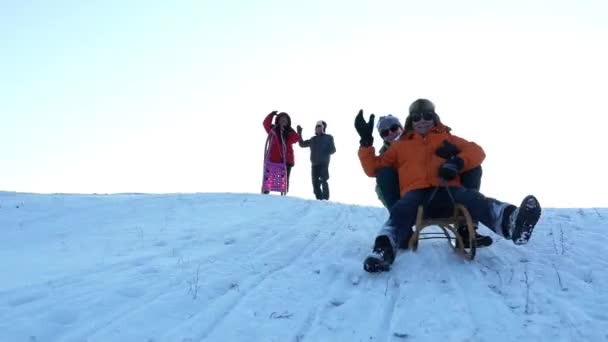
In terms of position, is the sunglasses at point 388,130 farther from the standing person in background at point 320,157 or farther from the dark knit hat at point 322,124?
the dark knit hat at point 322,124

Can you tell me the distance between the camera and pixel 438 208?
605 centimetres

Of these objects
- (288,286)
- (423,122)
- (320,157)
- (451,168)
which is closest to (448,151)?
(451,168)

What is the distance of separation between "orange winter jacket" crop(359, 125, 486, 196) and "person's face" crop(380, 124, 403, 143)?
989mm

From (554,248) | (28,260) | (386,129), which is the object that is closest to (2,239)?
(28,260)

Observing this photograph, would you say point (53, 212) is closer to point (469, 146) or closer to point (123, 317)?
point (123, 317)

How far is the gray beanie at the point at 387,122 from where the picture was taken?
24.7ft

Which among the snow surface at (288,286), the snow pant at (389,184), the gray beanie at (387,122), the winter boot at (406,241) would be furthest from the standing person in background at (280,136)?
the winter boot at (406,241)

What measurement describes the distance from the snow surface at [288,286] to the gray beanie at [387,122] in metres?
1.49

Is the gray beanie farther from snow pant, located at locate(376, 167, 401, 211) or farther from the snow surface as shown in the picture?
the snow surface

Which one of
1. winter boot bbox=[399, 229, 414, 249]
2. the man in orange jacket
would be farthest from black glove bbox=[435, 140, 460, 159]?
winter boot bbox=[399, 229, 414, 249]

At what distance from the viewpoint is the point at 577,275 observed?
5.32 meters

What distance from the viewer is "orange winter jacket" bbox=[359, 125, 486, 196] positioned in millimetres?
6094

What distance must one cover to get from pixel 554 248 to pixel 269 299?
11.5 ft

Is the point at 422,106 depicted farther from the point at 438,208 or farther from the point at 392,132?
the point at 438,208
